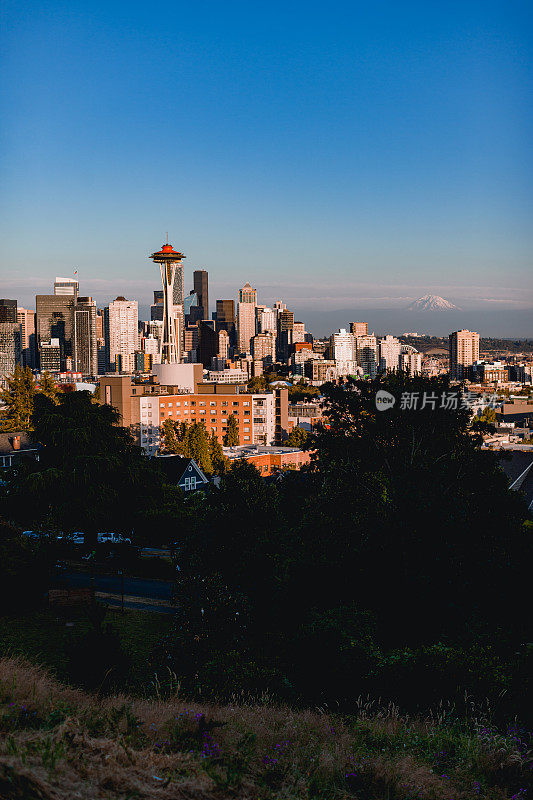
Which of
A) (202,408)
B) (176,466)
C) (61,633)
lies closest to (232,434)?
(202,408)

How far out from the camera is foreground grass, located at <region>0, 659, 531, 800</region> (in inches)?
199

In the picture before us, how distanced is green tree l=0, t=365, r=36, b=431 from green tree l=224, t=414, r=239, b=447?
918 inches

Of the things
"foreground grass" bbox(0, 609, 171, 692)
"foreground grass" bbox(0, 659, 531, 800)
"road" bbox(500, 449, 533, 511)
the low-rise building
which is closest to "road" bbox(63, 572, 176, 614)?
"foreground grass" bbox(0, 609, 171, 692)

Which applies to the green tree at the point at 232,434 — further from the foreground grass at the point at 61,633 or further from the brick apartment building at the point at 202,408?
the foreground grass at the point at 61,633

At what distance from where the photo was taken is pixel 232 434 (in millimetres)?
71375

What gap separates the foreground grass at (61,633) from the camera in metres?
9.76

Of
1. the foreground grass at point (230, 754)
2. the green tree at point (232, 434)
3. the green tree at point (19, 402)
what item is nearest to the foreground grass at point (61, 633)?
the foreground grass at point (230, 754)

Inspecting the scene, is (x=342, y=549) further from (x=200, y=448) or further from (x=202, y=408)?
(x=202, y=408)

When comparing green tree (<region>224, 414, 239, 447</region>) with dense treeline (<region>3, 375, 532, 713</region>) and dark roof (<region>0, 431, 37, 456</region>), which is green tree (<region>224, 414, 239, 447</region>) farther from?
dense treeline (<region>3, 375, 532, 713</region>)

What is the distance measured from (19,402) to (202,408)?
29394 mm

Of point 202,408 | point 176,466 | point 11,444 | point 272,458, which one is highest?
point 202,408

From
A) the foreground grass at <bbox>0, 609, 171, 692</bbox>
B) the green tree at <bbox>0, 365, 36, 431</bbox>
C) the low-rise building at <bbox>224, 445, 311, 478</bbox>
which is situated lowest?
the low-rise building at <bbox>224, 445, 311, 478</bbox>

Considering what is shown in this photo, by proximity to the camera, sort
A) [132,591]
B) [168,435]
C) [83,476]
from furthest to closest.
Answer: [168,435]
[132,591]
[83,476]

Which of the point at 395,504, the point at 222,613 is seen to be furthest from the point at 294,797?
the point at 395,504
